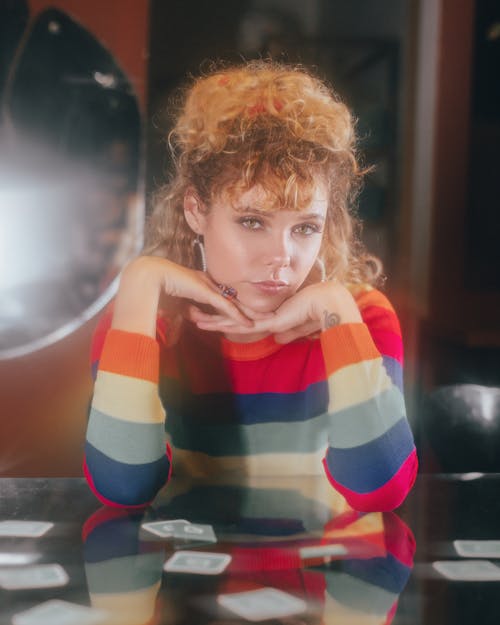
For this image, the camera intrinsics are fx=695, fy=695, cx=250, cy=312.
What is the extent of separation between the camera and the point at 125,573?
0.83 meters

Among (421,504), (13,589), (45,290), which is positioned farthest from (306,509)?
(45,290)

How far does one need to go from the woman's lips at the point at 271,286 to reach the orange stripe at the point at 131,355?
26cm

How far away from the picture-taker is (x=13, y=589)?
78 centimetres

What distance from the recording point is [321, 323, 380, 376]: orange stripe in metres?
1.27

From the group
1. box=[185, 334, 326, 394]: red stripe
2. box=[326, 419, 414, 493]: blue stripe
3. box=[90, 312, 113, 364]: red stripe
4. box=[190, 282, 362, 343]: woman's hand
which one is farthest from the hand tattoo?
→ box=[90, 312, 113, 364]: red stripe

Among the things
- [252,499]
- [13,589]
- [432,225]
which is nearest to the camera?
[13,589]

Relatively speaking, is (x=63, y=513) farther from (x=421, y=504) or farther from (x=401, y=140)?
(x=401, y=140)

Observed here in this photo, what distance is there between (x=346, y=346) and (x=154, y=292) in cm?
38

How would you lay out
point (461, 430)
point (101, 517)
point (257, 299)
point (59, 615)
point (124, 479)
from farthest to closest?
point (461, 430)
point (257, 299)
point (124, 479)
point (101, 517)
point (59, 615)

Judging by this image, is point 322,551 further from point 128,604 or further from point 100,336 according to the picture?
point 100,336

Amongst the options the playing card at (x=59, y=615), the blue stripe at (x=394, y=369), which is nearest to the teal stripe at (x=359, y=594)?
the playing card at (x=59, y=615)

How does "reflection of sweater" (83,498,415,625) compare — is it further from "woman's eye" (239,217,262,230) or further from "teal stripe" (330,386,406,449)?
"woman's eye" (239,217,262,230)

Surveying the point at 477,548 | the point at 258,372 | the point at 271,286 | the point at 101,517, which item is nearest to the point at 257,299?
the point at 271,286

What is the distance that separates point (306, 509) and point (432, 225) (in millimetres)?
1120
